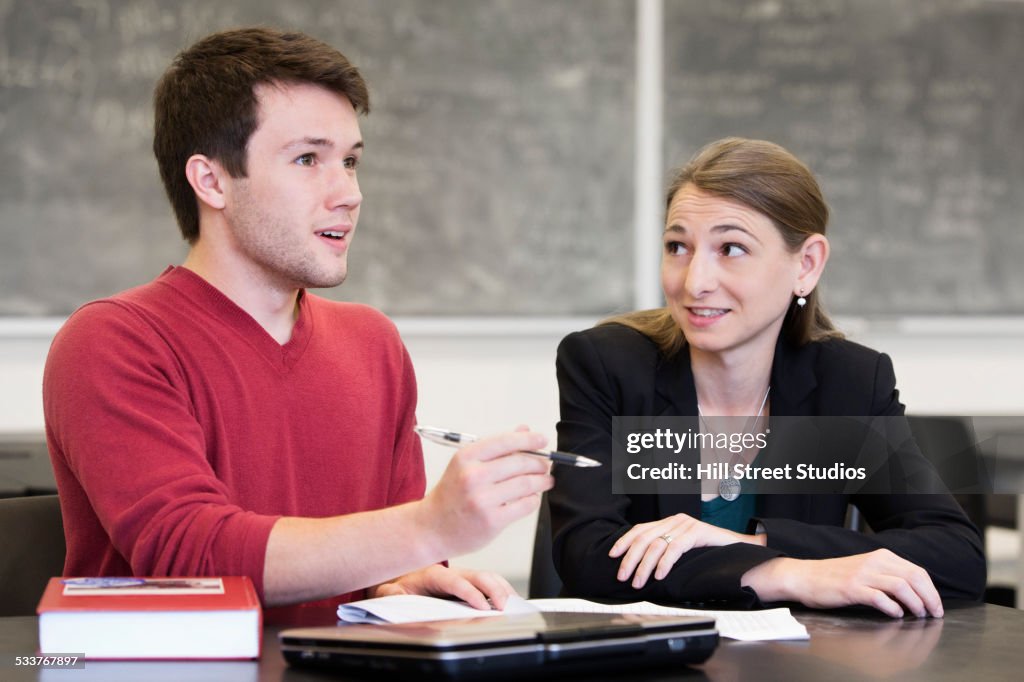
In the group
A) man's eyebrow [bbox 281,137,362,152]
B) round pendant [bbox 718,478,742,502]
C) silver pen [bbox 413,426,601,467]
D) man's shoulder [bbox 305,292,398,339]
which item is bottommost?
round pendant [bbox 718,478,742,502]

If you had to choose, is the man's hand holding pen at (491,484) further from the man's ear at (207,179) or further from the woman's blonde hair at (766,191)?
the woman's blonde hair at (766,191)

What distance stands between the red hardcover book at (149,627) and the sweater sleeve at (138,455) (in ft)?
0.81

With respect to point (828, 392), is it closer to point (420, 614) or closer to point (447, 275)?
point (420, 614)

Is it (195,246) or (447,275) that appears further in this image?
(447,275)

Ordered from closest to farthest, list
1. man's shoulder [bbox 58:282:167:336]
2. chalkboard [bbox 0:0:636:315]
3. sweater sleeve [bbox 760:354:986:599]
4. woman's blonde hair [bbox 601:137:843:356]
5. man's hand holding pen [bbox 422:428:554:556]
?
man's hand holding pen [bbox 422:428:554:556]
man's shoulder [bbox 58:282:167:336]
sweater sleeve [bbox 760:354:986:599]
woman's blonde hair [bbox 601:137:843:356]
chalkboard [bbox 0:0:636:315]

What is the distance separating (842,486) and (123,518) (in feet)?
3.99

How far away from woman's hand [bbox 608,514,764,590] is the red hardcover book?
0.65 metres

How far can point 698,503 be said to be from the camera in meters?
1.91

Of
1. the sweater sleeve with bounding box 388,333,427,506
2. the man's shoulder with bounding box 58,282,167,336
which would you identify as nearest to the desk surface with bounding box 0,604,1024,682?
the man's shoulder with bounding box 58,282,167,336

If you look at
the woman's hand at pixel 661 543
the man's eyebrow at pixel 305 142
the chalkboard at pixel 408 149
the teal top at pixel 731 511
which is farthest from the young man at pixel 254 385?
the chalkboard at pixel 408 149

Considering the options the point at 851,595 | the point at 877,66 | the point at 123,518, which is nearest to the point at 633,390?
the point at 851,595

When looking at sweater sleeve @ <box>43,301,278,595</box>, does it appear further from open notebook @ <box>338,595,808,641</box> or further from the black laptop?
the black laptop

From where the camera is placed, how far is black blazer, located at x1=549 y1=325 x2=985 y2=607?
159 centimetres

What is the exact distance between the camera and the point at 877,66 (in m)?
4.07
